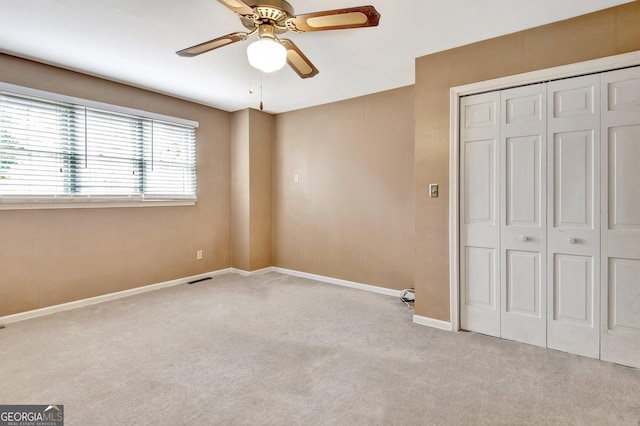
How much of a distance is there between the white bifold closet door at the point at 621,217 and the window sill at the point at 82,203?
176 inches

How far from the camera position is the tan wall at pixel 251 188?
4.87 m

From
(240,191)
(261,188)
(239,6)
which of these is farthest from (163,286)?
(239,6)

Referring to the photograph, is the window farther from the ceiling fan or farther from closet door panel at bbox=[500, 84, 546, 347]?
closet door panel at bbox=[500, 84, 546, 347]

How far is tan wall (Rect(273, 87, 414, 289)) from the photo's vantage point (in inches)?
154

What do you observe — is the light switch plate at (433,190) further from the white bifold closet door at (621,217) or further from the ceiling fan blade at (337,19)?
the ceiling fan blade at (337,19)

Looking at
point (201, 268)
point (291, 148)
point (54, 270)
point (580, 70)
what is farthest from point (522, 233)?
point (54, 270)

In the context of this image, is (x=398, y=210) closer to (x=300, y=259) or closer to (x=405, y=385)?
(x=300, y=259)

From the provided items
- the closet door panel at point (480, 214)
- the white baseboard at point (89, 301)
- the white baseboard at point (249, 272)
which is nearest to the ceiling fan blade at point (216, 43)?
the closet door panel at point (480, 214)

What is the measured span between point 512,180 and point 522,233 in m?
0.44

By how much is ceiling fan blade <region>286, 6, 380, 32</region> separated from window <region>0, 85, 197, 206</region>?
2.84 m

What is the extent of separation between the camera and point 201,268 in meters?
4.75

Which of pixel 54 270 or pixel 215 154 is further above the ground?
pixel 215 154

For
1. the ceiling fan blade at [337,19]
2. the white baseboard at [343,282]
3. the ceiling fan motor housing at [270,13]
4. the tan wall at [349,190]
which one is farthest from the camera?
the white baseboard at [343,282]

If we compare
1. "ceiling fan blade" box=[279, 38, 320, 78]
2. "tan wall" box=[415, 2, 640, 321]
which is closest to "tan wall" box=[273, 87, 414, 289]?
"tan wall" box=[415, 2, 640, 321]
